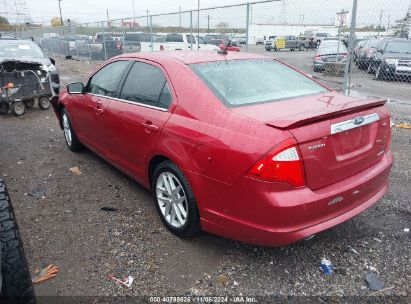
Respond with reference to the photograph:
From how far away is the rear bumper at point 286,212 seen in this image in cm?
246

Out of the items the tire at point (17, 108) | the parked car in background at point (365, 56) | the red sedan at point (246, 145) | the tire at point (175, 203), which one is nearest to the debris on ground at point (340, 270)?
the red sedan at point (246, 145)

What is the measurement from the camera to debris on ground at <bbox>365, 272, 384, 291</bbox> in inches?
106

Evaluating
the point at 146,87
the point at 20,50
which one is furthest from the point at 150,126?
the point at 20,50

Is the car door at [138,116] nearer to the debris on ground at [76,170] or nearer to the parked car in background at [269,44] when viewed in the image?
the debris on ground at [76,170]

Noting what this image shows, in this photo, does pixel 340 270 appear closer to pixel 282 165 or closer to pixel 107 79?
pixel 282 165

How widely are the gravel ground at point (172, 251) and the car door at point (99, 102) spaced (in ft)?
1.92

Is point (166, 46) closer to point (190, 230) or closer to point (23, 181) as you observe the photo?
point (23, 181)

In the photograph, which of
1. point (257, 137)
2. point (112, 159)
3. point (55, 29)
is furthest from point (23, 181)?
point (55, 29)

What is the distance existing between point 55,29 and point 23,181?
85.3 feet

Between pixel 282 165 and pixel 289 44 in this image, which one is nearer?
pixel 282 165

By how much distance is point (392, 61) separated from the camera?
504 inches

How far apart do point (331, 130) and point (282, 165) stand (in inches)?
18.4

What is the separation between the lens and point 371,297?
259 cm

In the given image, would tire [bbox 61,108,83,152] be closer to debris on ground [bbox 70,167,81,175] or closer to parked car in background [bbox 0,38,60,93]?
debris on ground [bbox 70,167,81,175]
